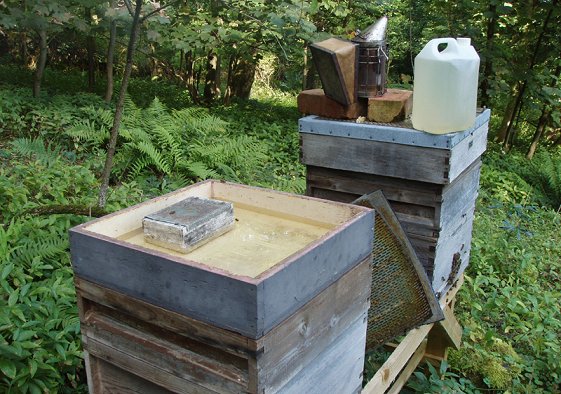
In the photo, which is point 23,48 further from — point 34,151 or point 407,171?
point 407,171

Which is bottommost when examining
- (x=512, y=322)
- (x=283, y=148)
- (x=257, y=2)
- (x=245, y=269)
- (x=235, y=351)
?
(x=512, y=322)

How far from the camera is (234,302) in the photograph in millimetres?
1456

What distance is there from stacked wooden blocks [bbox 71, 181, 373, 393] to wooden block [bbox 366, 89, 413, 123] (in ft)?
3.56

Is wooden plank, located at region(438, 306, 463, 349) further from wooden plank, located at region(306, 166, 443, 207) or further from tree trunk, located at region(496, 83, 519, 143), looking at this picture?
tree trunk, located at region(496, 83, 519, 143)

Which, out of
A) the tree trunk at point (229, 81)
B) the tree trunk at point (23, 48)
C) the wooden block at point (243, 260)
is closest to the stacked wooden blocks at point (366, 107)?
the wooden block at point (243, 260)

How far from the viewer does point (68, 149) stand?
6020 mm

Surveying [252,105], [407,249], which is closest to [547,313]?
[407,249]

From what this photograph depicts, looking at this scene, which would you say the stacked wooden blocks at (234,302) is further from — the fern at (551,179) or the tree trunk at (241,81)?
the tree trunk at (241,81)

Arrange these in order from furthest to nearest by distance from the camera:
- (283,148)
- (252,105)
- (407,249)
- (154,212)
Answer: (252,105) < (283,148) < (407,249) < (154,212)

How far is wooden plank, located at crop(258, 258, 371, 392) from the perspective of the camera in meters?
1.54

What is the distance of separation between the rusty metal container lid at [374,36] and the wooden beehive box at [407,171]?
18.2 inches

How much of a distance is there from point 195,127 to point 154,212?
4.90m

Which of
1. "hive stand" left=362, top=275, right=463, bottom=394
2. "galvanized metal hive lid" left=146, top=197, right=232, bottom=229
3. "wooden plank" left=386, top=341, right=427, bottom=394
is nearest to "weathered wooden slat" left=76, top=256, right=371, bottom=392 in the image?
"galvanized metal hive lid" left=146, top=197, right=232, bottom=229

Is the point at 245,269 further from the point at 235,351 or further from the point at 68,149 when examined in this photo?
the point at 68,149
